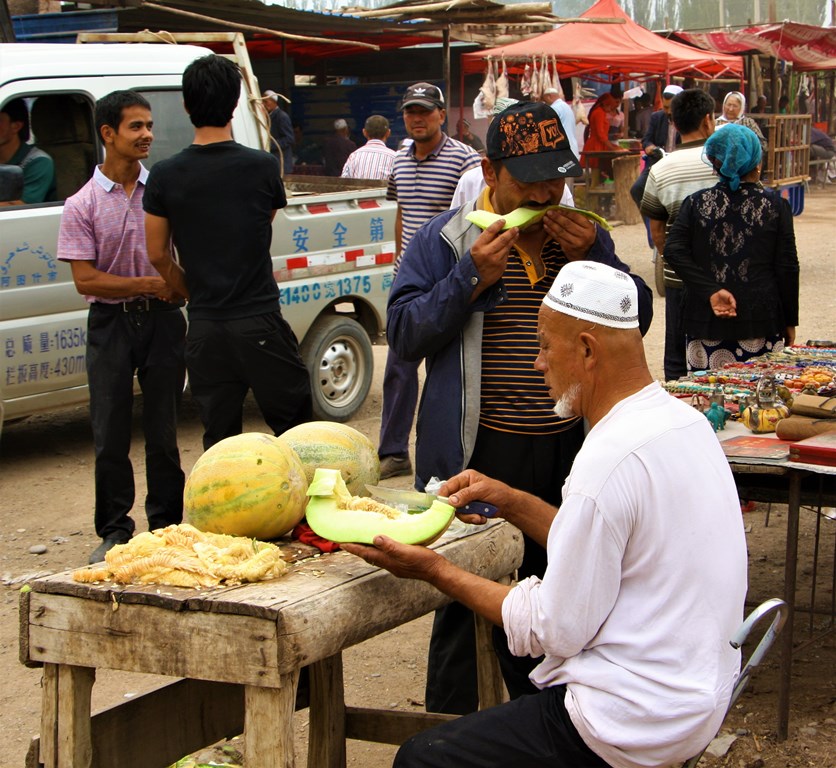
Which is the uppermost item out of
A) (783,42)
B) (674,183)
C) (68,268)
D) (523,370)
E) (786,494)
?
(783,42)

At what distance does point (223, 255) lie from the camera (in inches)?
203

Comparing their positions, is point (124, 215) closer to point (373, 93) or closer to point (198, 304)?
point (198, 304)

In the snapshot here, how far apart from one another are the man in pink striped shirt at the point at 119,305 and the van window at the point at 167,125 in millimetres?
1579

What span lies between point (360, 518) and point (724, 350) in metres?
3.63

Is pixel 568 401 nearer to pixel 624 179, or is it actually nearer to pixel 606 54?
pixel 624 179

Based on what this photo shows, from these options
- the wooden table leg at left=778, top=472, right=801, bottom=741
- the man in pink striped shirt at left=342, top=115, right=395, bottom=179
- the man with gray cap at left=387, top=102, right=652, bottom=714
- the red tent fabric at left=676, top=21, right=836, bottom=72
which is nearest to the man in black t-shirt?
the man with gray cap at left=387, top=102, right=652, bottom=714

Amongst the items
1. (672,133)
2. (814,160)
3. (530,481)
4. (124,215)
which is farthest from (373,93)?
(530,481)

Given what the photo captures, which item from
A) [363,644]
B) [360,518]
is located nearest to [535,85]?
[363,644]

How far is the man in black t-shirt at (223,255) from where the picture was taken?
16.6ft

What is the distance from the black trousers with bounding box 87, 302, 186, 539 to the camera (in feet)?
18.5

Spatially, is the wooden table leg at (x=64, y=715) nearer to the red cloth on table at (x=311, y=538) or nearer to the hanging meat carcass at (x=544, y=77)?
the red cloth on table at (x=311, y=538)

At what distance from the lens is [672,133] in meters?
18.2

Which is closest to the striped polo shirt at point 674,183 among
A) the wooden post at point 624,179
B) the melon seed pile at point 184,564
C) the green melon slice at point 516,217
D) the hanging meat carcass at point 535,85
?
the green melon slice at point 516,217

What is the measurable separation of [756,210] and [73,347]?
407cm
